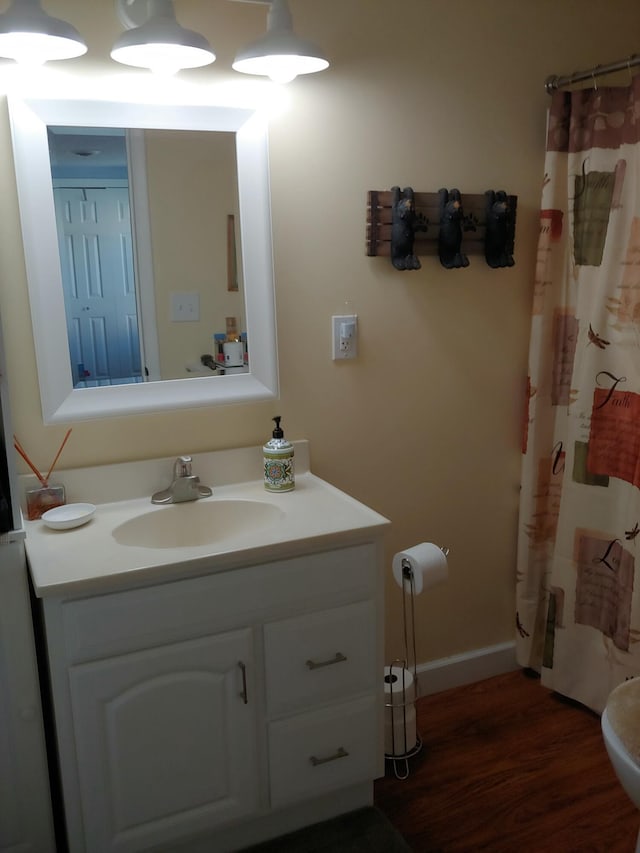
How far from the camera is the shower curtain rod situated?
2.05m

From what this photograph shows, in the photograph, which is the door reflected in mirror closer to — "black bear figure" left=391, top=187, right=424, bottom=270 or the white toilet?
"black bear figure" left=391, top=187, right=424, bottom=270

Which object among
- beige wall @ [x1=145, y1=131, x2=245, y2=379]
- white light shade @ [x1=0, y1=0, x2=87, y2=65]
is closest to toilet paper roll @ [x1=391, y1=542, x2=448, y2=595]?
beige wall @ [x1=145, y1=131, x2=245, y2=379]

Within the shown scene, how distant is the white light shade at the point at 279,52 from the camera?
5.70 ft

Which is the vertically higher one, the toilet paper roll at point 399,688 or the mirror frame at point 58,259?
the mirror frame at point 58,259

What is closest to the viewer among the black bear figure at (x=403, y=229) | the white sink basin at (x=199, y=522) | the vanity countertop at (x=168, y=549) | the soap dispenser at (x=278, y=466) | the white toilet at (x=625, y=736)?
the white toilet at (x=625, y=736)

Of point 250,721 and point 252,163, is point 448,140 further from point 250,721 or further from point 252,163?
point 250,721

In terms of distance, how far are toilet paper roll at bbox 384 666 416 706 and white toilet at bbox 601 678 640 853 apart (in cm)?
91

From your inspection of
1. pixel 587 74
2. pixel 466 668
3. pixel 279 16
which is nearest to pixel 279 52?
pixel 279 16

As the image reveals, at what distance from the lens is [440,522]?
2414mm

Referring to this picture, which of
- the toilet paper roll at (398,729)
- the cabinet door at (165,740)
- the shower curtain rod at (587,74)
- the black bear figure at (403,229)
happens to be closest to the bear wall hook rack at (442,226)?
the black bear figure at (403,229)

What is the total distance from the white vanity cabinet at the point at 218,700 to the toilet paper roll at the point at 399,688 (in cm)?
26

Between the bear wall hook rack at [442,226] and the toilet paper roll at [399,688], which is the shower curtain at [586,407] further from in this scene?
the toilet paper roll at [399,688]

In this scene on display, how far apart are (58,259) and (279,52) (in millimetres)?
702

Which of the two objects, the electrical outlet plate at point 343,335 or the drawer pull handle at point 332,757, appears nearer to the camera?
the drawer pull handle at point 332,757
